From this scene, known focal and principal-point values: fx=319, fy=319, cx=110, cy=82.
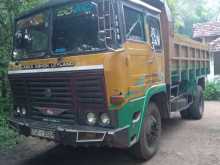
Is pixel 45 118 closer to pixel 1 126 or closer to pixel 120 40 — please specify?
pixel 120 40

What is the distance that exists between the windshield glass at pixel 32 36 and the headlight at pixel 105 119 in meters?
1.36

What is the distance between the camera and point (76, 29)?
15.6 feet

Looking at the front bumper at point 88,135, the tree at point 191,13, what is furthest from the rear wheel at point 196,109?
the tree at point 191,13

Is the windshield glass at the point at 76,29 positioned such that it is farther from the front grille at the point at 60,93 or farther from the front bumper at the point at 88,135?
the front bumper at the point at 88,135

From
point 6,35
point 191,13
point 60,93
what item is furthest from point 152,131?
point 191,13

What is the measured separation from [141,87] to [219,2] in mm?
37437

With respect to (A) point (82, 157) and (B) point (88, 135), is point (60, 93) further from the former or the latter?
(A) point (82, 157)

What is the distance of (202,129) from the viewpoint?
780cm

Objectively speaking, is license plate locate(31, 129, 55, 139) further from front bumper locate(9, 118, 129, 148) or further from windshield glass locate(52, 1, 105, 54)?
windshield glass locate(52, 1, 105, 54)

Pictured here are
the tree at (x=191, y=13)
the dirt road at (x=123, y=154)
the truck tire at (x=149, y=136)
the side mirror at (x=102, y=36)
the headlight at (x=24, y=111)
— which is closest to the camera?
the side mirror at (x=102, y=36)

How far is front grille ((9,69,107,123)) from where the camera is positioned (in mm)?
4445

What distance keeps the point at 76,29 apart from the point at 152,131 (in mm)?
2234

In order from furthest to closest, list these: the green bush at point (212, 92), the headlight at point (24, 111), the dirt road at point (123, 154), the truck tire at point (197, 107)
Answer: the green bush at point (212, 92) < the truck tire at point (197, 107) < the dirt road at point (123, 154) < the headlight at point (24, 111)

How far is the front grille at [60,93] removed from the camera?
4.45 m
